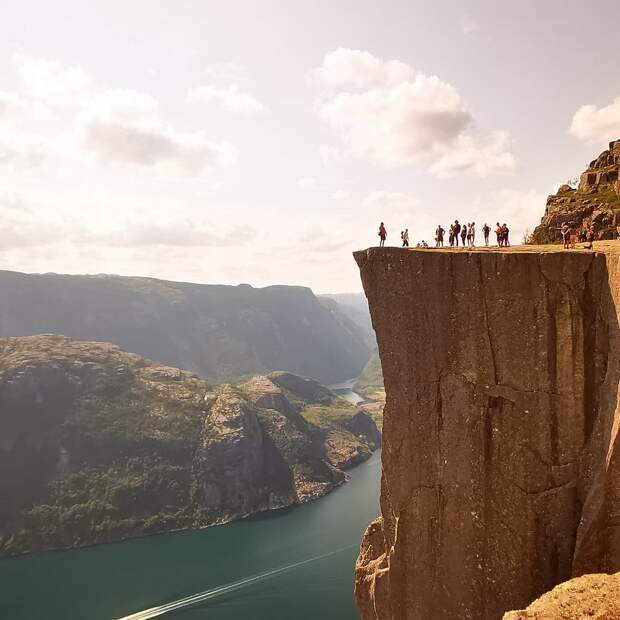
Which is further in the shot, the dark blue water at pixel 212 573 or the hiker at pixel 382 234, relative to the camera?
the dark blue water at pixel 212 573

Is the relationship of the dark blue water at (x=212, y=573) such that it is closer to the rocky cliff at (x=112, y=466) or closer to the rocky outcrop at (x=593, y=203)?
the rocky cliff at (x=112, y=466)

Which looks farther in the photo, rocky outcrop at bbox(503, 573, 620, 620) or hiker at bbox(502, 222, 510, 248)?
hiker at bbox(502, 222, 510, 248)

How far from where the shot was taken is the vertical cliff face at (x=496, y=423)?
77.5ft

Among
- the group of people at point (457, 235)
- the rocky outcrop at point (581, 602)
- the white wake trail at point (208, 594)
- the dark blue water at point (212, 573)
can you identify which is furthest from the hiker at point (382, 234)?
the white wake trail at point (208, 594)

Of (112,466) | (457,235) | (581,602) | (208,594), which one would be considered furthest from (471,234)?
(112,466)

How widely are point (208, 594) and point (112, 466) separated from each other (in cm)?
9215

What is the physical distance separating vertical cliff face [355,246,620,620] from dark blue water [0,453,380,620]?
7346 centimetres

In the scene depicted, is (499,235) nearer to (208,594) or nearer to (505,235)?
(505,235)

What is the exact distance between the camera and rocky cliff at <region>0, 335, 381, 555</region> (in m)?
156

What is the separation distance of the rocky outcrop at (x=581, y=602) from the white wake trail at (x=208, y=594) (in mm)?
101072

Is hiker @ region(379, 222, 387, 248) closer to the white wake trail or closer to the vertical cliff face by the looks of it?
the vertical cliff face

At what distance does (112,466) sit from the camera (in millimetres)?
175750

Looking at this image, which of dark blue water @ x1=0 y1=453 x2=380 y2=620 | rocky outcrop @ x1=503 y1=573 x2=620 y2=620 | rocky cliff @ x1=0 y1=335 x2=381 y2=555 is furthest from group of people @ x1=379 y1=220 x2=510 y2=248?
rocky cliff @ x1=0 y1=335 x2=381 y2=555

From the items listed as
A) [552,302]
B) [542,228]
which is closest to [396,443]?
[552,302]
